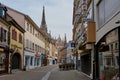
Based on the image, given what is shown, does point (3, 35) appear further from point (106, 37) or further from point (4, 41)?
point (106, 37)

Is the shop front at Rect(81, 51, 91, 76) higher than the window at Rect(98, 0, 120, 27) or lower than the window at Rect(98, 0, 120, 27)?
lower

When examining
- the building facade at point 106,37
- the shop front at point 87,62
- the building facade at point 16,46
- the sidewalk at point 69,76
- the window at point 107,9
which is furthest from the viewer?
the building facade at point 16,46

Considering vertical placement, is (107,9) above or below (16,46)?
above

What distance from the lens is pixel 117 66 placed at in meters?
13.4

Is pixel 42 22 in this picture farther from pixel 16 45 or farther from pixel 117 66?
pixel 117 66

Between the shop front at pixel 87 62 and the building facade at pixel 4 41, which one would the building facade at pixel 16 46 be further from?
the shop front at pixel 87 62

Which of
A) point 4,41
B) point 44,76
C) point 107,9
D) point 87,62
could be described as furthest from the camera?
point 4,41

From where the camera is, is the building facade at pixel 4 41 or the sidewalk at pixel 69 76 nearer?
the sidewalk at pixel 69 76

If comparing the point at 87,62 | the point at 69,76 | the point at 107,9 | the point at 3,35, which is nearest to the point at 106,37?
the point at 107,9

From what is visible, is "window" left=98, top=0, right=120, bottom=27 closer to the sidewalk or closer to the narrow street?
the sidewalk

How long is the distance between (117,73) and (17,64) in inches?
1221

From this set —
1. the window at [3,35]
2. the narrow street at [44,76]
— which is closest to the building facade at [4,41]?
the window at [3,35]

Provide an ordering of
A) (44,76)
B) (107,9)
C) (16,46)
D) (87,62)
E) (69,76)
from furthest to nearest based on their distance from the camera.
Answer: (16,46)
(87,62)
(44,76)
(69,76)
(107,9)

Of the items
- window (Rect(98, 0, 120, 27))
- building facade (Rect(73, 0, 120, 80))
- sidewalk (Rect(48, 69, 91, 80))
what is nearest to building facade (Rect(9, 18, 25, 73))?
sidewalk (Rect(48, 69, 91, 80))
